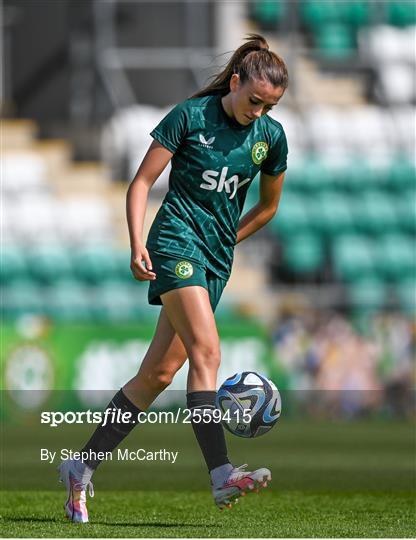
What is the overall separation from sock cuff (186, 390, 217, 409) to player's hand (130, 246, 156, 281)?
1.72 feet

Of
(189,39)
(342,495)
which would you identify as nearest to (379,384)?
(189,39)

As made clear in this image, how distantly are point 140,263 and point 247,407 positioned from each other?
2.55ft

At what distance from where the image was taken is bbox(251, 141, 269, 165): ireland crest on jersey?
250 inches

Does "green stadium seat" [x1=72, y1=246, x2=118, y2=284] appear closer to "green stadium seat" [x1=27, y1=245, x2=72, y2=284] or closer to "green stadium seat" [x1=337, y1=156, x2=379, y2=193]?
"green stadium seat" [x1=27, y1=245, x2=72, y2=284]

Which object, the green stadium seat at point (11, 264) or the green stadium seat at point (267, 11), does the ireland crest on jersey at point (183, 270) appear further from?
the green stadium seat at point (267, 11)

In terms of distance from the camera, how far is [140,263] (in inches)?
235

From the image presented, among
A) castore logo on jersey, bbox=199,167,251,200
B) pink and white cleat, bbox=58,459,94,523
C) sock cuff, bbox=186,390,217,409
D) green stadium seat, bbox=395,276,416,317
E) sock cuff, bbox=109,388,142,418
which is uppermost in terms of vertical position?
castore logo on jersey, bbox=199,167,251,200

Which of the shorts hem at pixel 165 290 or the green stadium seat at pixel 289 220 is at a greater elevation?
the green stadium seat at pixel 289 220

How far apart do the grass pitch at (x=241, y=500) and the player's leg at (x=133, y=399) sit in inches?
5.4

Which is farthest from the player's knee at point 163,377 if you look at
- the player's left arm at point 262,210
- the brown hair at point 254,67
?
the brown hair at point 254,67

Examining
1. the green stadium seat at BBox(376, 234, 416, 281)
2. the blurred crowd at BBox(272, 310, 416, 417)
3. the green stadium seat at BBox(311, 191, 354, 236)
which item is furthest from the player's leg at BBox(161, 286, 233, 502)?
the green stadium seat at BBox(311, 191, 354, 236)

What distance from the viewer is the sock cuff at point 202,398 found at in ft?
20.1

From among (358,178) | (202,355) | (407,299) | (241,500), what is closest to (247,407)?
(202,355)

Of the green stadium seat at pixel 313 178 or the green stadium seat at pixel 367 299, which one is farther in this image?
the green stadium seat at pixel 313 178
